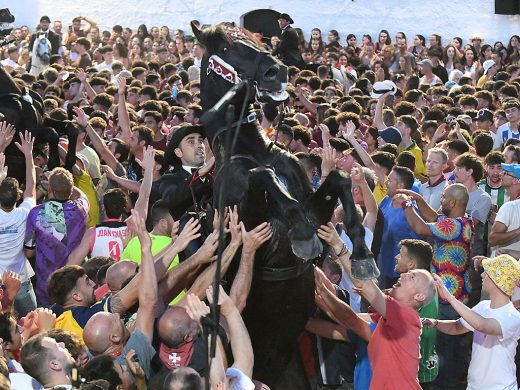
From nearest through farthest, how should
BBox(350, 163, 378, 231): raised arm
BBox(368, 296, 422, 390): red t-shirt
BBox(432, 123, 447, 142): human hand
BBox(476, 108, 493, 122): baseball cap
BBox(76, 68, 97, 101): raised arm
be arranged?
BBox(368, 296, 422, 390): red t-shirt, BBox(350, 163, 378, 231): raised arm, BBox(432, 123, 447, 142): human hand, BBox(476, 108, 493, 122): baseball cap, BBox(76, 68, 97, 101): raised arm

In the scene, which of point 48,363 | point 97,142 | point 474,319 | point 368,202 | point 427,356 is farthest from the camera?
point 97,142

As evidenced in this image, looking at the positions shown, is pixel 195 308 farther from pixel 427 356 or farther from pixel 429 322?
pixel 427 356

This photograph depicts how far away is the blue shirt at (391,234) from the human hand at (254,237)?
11.1ft

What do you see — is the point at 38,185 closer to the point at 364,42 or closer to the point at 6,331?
the point at 6,331

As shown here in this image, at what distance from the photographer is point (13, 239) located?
8.70 metres

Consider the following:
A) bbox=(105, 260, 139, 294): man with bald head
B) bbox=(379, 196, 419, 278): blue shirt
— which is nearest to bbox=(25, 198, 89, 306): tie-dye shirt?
bbox=(105, 260, 139, 294): man with bald head

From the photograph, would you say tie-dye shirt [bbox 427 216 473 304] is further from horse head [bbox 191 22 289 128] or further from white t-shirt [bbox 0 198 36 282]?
A: white t-shirt [bbox 0 198 36 282]

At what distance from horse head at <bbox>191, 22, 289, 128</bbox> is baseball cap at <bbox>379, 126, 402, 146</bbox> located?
5863 millimetres

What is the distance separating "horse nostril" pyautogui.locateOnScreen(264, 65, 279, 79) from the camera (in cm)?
587

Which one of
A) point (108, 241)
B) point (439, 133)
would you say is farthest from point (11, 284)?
point (439, 133)

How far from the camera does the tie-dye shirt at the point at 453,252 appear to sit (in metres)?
8.66

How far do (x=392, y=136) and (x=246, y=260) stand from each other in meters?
6.36

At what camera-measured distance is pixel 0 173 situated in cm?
846

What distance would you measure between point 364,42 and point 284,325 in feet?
62.0
